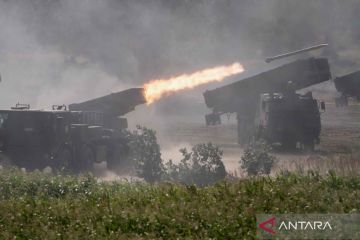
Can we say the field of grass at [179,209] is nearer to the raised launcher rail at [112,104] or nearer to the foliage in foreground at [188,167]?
the foliage in foreground at [188,167]

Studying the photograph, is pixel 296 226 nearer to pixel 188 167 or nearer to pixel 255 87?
pixel 188 167

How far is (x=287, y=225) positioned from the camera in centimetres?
917

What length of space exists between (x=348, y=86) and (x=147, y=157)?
1333 cm

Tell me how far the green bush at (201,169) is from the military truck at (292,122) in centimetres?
855

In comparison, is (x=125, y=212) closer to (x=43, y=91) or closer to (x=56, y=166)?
(x=56, y=166)

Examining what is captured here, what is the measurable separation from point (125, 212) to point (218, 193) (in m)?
1.71

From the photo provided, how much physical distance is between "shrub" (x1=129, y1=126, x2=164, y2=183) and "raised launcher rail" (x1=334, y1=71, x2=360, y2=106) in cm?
1189

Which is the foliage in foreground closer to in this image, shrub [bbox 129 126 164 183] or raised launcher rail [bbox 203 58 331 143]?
shrub [bbox 129 126 164 183]

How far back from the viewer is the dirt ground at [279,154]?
27297mm

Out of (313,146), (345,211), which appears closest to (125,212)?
(345,211)

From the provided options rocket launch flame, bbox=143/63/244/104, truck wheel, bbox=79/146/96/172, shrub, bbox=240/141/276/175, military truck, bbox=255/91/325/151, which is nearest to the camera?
shrub, bbox=240/141/276/175

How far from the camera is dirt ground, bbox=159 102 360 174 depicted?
2730 cm

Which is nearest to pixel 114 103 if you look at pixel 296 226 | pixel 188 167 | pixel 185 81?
pixel 185 81

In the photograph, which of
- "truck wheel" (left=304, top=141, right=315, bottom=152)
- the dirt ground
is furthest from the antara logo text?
"truck wheel" (left=304, top=141, right=315, bottom=152)
